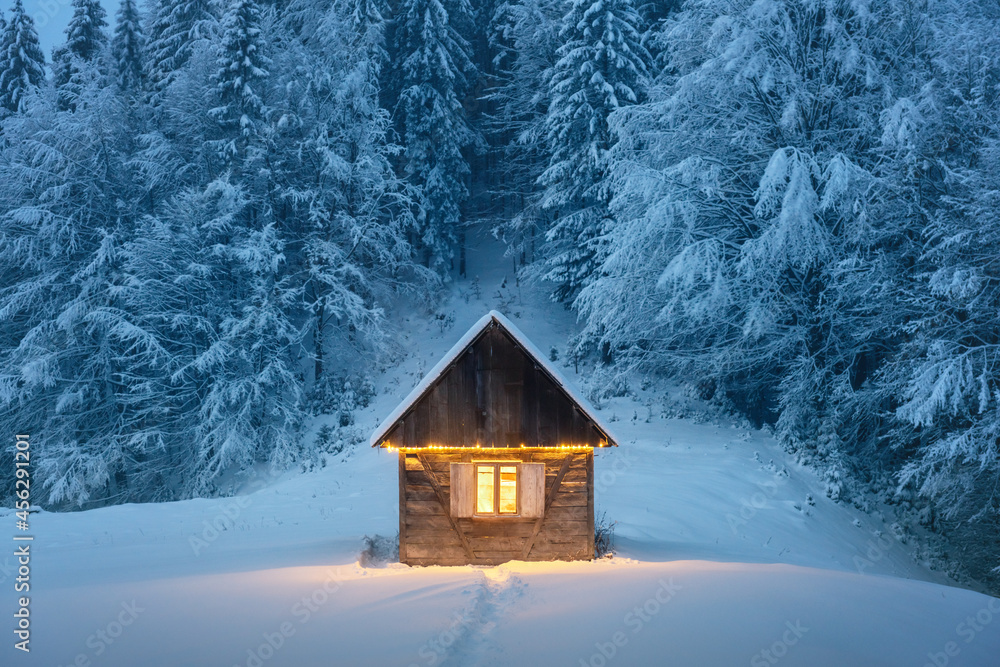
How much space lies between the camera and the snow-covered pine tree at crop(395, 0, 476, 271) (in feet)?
95.6

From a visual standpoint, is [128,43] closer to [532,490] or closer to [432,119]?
[432,119]

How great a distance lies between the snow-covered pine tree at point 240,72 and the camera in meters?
23.2

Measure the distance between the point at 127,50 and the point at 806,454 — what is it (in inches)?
1230

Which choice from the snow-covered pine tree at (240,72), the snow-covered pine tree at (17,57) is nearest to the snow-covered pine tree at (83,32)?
the snow-covered pine tree at (17,57)

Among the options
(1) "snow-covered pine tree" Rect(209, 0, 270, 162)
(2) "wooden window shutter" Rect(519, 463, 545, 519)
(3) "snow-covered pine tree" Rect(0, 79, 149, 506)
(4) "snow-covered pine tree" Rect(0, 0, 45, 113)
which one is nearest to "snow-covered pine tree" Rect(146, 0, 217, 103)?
(1) "snow-covered pine tree" Rect(209, 0, 270, 162)

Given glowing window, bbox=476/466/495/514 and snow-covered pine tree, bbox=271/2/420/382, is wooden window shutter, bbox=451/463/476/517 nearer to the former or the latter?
glowing window, bbox=476/466/495/514

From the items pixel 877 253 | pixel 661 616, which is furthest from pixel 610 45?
pixel 661 616

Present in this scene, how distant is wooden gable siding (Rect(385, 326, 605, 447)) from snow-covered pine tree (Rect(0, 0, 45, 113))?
29.5 meters

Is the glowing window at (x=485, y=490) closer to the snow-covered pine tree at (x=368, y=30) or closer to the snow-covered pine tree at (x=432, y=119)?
the snow-covered pine tree at (x=432, y=119)

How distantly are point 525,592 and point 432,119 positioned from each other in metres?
23.9

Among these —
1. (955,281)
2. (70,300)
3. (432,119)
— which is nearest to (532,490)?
(955,281)

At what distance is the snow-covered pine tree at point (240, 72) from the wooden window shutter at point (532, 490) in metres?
17.9

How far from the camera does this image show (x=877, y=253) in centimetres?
1680

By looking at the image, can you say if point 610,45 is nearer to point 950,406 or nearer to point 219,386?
point 950,406
